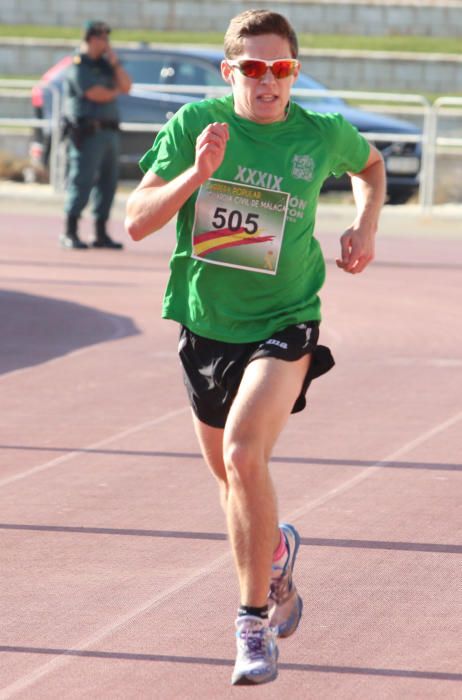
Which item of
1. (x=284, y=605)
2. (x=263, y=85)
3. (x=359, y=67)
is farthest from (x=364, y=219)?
(x=359, y=67)

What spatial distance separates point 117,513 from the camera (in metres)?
→ 7.34

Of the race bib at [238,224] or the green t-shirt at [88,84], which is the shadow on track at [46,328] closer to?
the green t-shirt at [88,84]

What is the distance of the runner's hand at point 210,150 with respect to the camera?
510cm

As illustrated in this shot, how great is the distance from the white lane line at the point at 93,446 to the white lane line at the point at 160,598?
4.52 feet

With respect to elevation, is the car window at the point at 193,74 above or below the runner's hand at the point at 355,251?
below

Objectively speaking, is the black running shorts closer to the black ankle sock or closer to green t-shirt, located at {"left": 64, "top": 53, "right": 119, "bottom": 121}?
the black ankle sock

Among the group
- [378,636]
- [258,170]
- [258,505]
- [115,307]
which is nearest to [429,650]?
[378,636]

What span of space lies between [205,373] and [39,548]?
58.9 inches

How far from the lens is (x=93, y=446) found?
8.78 metres

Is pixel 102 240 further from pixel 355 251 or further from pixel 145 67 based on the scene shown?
pixel 355 251

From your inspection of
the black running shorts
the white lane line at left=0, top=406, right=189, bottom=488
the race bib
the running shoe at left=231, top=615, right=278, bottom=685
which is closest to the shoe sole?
the running shoe at left=231, top=615, right=278, bottom=685

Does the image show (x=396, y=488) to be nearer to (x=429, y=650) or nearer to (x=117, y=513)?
(x=117, y=513)

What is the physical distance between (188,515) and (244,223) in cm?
213

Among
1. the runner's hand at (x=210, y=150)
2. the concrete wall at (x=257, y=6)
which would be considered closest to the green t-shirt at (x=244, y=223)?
the runner's hand at (x=210, y=150)
